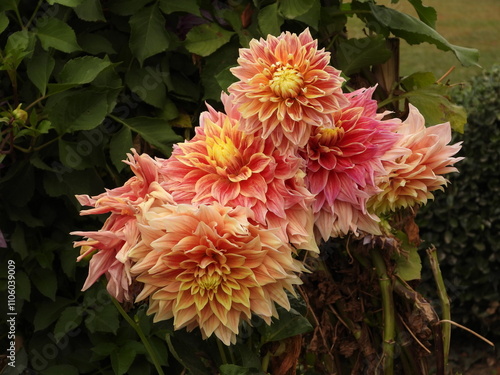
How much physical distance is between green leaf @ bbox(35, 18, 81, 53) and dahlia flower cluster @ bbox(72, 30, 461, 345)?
619 millimetres

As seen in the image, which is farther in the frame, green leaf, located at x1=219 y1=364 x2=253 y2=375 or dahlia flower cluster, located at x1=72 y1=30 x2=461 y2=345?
green leaf, located at x1=219 y1=364 x2=253 y2=375

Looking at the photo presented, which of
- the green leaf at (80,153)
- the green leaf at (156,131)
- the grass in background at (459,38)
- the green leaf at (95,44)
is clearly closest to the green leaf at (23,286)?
the green leaf at (80,153)

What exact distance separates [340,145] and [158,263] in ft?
0.86

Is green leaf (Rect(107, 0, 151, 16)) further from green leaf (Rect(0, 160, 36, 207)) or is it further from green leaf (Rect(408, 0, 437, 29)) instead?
green leaf (Rect(408, 0, 437, 29))

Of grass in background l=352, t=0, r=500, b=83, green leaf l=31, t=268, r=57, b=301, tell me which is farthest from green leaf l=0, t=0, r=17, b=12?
grass in background l=352, t=0, r=500, b=83

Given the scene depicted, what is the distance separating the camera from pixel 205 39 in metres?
1.50

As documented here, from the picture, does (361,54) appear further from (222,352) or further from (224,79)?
(222,352)

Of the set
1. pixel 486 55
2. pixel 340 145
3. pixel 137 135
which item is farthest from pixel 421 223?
pixel 486 55

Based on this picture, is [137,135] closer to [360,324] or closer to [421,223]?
[360,324]

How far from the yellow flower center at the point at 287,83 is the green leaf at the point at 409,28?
2.24 ft

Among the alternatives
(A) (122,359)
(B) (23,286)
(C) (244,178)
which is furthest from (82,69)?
(C) (244,178)

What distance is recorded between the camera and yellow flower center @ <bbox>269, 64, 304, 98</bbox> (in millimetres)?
822

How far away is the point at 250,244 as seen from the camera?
0.79 metres

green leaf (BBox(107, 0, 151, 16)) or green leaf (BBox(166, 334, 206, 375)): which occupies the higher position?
green leaf (BBox(107, 0, 151, 16))
